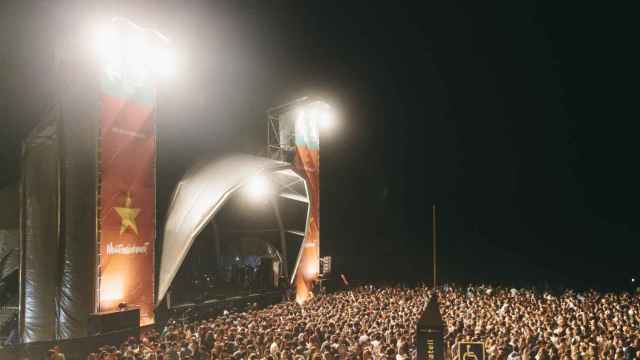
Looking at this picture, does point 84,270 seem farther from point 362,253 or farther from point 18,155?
point 362,253

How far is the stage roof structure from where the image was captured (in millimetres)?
20656

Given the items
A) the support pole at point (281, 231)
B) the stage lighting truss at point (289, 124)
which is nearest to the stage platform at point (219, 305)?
the support pole at point (281, 231)

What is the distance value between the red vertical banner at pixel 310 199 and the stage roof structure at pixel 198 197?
3.38m

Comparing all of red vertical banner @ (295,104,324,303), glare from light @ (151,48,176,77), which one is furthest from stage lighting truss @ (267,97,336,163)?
glare from light @ (151,48,176,77)

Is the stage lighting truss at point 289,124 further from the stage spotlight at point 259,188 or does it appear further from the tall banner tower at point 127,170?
the tall banner tower at point 127,170

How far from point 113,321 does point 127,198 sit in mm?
4042

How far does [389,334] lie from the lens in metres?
13.4

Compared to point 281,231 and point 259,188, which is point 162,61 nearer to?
point 259,188

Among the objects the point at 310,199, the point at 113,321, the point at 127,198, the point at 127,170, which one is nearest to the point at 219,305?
the point at 113,321

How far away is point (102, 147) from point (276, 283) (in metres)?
14.6

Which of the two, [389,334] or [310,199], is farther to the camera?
[310,199]

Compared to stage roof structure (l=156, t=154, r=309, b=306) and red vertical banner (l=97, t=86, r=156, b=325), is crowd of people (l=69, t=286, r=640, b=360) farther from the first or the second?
stage roof structure (l=156, t=154, r=309, b=306)

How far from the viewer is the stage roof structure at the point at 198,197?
20656 millimetres

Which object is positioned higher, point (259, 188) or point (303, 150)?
point (303, 150)
